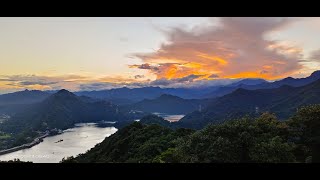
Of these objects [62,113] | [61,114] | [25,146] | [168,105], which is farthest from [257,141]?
[168,105]

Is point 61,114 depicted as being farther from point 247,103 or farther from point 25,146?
point 247,103

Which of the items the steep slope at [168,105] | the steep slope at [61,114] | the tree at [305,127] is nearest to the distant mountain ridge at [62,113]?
the steep slope at [61,114]

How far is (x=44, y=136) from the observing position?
6106 cm

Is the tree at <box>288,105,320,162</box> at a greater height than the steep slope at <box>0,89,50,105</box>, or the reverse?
the steep slope at <box>0,89,50,105</box>

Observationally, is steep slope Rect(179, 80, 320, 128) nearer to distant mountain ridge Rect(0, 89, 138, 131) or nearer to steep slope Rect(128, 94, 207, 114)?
steep slope Rect(128, 94, 207, 114)

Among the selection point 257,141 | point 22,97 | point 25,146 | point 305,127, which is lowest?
point 25,146

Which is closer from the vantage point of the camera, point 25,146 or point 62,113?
point 25,146

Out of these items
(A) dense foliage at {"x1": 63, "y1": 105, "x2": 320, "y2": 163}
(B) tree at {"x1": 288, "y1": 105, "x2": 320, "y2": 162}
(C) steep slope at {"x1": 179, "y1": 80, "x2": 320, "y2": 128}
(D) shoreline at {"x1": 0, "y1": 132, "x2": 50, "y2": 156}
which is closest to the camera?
(A) dense foliage at {"x1": 63, "y1": 105, "x2": 320, "y2": 163}

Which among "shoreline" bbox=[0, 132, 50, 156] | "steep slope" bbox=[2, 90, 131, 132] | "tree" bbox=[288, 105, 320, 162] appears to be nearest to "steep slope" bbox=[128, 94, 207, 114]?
"steep slope" bbox=[2, 90, 131, 132]
